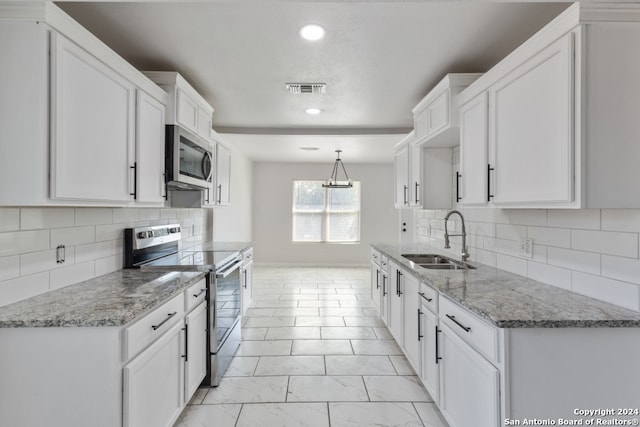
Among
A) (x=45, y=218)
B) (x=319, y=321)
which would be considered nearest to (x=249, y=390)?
(x=319, y=321)

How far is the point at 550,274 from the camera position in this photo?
1947 mm

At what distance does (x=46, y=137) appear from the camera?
142 cm

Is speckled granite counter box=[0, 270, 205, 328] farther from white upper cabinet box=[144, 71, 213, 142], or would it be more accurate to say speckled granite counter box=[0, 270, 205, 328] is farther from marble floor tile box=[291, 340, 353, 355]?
marble floor tile box=[291, 340, 353, 355]

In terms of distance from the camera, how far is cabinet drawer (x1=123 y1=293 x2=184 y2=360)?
1430 mm

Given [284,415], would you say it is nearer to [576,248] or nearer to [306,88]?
[576,248]

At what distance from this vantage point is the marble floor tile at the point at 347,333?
339cm

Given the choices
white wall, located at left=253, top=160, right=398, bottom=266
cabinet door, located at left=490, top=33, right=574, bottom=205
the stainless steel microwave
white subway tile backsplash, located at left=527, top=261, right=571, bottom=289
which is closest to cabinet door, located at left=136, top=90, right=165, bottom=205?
the stainless steel microwave

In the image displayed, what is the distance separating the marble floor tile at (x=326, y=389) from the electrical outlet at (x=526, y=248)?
147cm

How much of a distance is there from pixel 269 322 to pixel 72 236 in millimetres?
2357

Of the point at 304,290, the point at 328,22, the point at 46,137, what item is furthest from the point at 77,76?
the point at 304,290

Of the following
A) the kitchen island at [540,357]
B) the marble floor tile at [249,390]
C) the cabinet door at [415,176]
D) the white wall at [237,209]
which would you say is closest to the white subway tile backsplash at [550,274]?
the kitchen island at [540,357]

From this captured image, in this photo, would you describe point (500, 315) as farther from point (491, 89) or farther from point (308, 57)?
point (308, 57)

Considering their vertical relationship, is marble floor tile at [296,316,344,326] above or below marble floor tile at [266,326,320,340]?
above

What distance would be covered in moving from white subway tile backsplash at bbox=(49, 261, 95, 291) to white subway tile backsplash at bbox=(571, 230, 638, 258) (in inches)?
111
